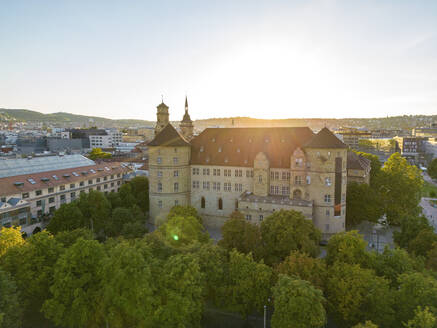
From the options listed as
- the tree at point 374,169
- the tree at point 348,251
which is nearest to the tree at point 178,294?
the tree at point 348,251

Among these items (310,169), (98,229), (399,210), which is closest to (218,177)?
(310,169)

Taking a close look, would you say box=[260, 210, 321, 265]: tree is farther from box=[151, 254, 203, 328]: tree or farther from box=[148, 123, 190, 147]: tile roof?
Answer: box=[148, 123, 190, 147]: tile roof

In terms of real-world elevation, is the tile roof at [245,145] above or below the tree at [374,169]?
above

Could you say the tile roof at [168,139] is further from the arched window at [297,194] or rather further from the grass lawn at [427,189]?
the grass lawn at [427,189]

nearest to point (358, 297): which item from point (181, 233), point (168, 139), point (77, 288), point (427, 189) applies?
point (181, 233)

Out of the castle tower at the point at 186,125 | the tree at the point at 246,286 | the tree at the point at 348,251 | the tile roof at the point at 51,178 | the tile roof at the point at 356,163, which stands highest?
the castle tower at the point at 186,125

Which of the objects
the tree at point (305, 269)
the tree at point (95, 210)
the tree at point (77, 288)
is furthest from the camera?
the tree at point (95, 210)

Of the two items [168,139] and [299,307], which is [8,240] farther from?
[168,139]
